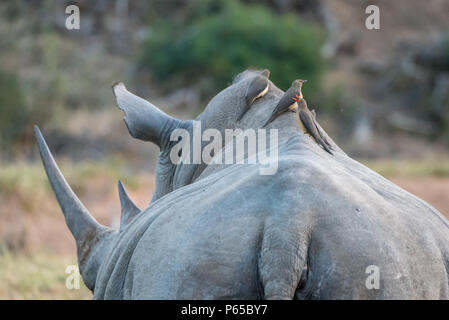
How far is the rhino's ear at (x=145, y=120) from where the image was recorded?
4.18 meters

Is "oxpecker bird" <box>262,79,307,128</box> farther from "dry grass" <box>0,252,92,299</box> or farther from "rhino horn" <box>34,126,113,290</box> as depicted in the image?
"dry grass" <box>0,252,92,299</box>

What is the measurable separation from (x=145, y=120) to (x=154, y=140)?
0.13 meters

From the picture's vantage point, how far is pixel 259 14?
2420 centimetres

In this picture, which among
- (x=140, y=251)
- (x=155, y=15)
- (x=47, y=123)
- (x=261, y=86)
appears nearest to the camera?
(x=140, y=251)

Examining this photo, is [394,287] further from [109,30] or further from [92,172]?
[109,30]

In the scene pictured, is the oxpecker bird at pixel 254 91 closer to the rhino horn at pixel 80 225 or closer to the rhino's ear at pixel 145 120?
the rhino's ear at pixel 145 120

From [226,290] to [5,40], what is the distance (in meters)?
21.6

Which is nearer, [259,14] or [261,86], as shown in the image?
[261,86]

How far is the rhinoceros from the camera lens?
264 centimetres

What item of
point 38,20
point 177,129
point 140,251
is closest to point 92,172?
point 177,129

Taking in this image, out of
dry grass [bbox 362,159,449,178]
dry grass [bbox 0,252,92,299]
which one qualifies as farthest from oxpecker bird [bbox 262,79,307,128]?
dry grass [bbox 362,159,449,178]

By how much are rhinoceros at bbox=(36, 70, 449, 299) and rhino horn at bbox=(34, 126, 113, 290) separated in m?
0.63
